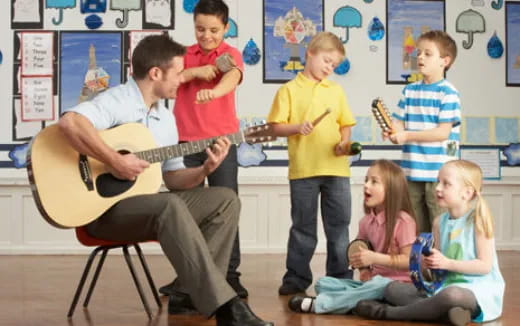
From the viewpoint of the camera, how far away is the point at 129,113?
142 inches

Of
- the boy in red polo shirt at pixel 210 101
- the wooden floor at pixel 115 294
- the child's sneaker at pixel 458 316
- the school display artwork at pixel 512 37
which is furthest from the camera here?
the school display artwork at pixel 512 37

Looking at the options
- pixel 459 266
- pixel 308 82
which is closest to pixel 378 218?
pixel 459 266

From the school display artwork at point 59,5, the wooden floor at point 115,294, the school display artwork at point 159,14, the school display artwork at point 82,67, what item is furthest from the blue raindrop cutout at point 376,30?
the school display artwork at point 59,5

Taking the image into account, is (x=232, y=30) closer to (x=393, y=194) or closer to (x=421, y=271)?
(x=393, y=194)

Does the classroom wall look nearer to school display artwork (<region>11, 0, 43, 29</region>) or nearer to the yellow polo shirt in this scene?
school display artwork (<region>11, 0, 43, 29</region>)

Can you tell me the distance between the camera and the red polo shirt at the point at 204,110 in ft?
14.1

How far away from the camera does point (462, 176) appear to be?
3.65 metres

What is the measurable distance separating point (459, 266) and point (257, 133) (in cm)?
97

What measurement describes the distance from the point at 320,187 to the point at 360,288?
78 cm

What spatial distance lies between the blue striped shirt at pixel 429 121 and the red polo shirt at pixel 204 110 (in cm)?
85

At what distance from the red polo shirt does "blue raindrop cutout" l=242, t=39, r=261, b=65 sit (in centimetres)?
225

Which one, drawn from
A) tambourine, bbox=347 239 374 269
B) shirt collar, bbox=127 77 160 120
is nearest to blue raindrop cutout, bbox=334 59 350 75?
tambourine, bbox=347 239 374 269

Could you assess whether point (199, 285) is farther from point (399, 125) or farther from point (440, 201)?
point (399, 125)

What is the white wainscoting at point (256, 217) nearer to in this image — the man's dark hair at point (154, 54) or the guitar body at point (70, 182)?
the man's dark hair at point (154, 54)
